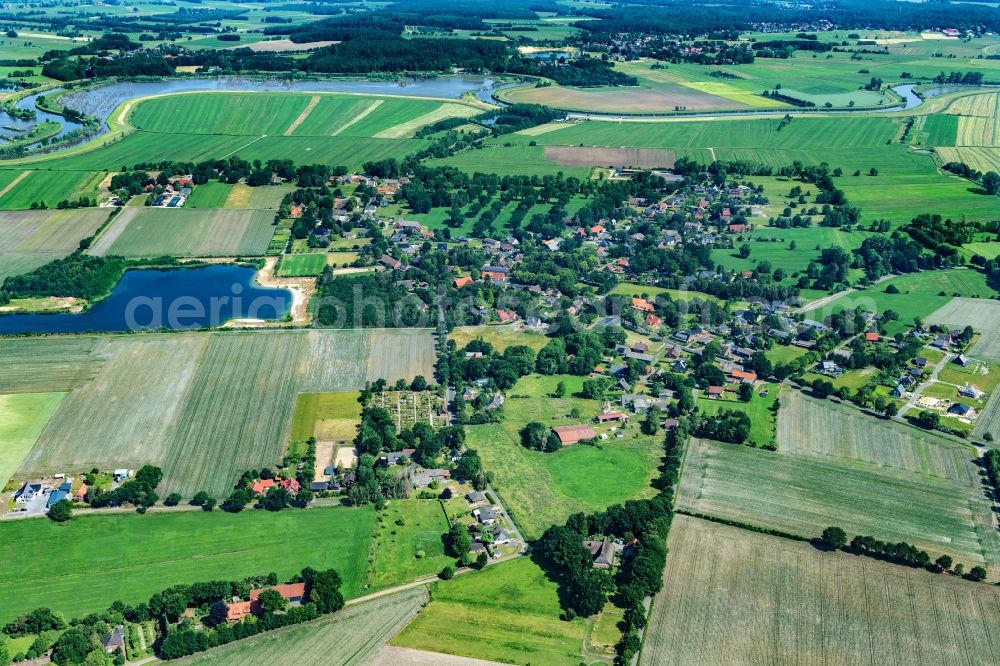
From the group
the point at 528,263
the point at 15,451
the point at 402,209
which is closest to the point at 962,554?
the point at 528,263

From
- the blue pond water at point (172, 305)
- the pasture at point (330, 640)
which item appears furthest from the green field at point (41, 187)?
the pasture at point (330, 640)

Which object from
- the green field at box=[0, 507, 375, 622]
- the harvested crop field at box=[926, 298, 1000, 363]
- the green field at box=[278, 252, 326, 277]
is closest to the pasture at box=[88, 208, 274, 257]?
the green field at box=[278, 252, 326, 277]

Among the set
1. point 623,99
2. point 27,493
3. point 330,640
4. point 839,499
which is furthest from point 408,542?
point 623,99

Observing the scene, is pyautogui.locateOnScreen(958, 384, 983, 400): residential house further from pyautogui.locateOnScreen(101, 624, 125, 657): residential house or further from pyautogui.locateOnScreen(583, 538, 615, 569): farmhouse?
pyautogui.locateOnScreen(101, 624, 125, 657): residential house

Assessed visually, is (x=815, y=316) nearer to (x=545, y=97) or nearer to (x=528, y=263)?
(x=528, y=263)

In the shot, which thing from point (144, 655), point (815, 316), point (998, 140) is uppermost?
point (998, 140)
